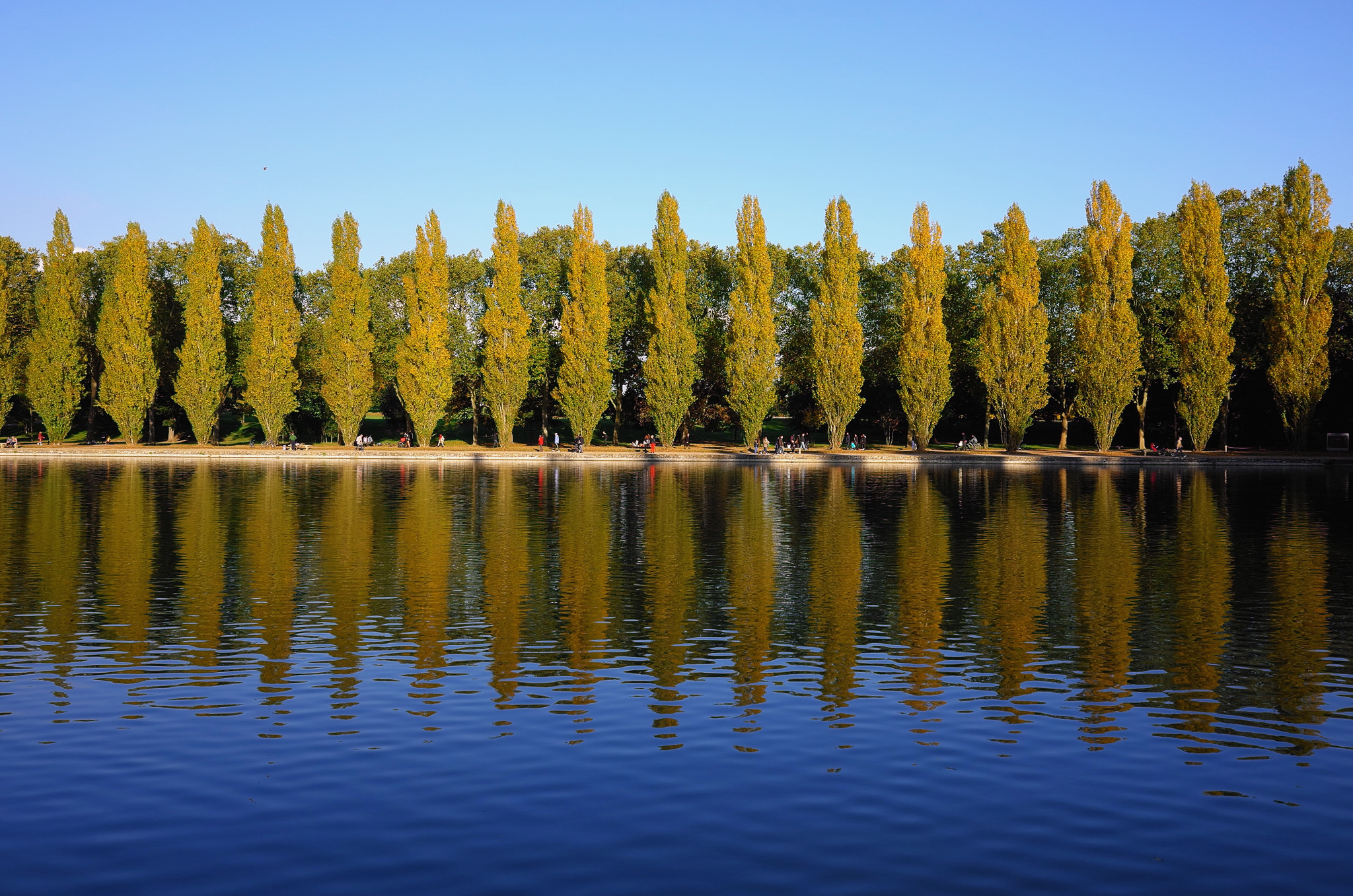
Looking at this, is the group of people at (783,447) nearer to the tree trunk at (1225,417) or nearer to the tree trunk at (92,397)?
the tree trunk at (1225,417)

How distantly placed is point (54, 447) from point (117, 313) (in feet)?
37.1

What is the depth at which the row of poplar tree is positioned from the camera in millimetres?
78125

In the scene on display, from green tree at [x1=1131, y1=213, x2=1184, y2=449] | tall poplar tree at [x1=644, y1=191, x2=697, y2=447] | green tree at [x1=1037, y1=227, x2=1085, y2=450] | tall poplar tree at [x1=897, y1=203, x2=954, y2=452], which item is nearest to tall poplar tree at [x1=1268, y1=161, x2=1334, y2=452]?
green tree at [x1=1131, y1=213, x2=1184, y2=449]

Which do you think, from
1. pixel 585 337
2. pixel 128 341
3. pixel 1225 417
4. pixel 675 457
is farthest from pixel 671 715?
pixel 1225 417

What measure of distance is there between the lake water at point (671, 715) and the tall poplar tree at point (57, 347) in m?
64.3

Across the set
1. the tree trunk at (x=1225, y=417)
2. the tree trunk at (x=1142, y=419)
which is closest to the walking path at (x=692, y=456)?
the tree trunk at (x=1225, y=417)

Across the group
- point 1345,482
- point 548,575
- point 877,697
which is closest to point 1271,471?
point 1345,482

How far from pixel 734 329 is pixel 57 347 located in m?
53.3

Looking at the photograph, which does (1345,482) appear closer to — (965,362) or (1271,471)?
(1271,471)

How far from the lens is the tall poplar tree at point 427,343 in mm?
83125

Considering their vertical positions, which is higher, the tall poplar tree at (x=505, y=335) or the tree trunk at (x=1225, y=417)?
the tall poplar tree at (x=505, y=335)

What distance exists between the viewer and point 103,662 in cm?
1533

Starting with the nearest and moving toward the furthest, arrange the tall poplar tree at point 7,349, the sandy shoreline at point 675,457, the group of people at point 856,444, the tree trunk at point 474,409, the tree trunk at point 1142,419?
the sandy shoreline at point 675,457, the tall poplar tree at point 7,349, the tree trunk at point 1142,419, the group of people at point 856,444, the tree trunk at point 474,409

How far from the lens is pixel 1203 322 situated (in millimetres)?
77438
